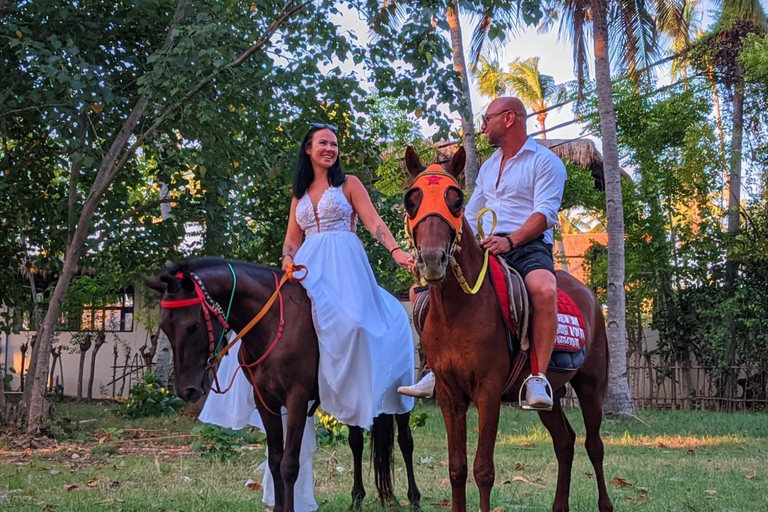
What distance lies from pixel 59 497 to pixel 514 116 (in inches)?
192

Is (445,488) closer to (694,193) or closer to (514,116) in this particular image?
(514,116)

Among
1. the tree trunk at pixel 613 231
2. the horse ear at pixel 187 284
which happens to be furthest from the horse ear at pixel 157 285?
the tree trunk at pixel 613 231

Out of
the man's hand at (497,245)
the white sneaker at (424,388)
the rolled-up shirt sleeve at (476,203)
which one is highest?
the rolled-up shirt sleeve at (476,203)

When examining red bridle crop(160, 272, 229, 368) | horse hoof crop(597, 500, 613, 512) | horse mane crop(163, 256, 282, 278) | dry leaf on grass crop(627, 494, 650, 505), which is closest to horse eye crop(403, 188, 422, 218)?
red bridle crop(160, 272, 229, 368)

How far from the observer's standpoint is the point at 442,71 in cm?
1009

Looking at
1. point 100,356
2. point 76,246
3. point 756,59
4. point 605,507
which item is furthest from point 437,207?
point 100,356

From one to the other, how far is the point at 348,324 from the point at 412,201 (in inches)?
59.8

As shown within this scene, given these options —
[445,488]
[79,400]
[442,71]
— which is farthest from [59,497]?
[79,400]

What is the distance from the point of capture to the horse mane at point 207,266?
16.5 feet

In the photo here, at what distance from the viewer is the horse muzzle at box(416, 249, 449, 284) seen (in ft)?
12.5

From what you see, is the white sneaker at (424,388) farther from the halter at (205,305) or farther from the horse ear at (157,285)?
the horse ear at (157,285)

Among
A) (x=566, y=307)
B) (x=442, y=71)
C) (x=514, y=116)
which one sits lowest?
(x=566, y=307)

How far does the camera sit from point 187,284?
491 centimetres

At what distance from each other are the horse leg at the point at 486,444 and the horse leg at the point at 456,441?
0.13 metres
